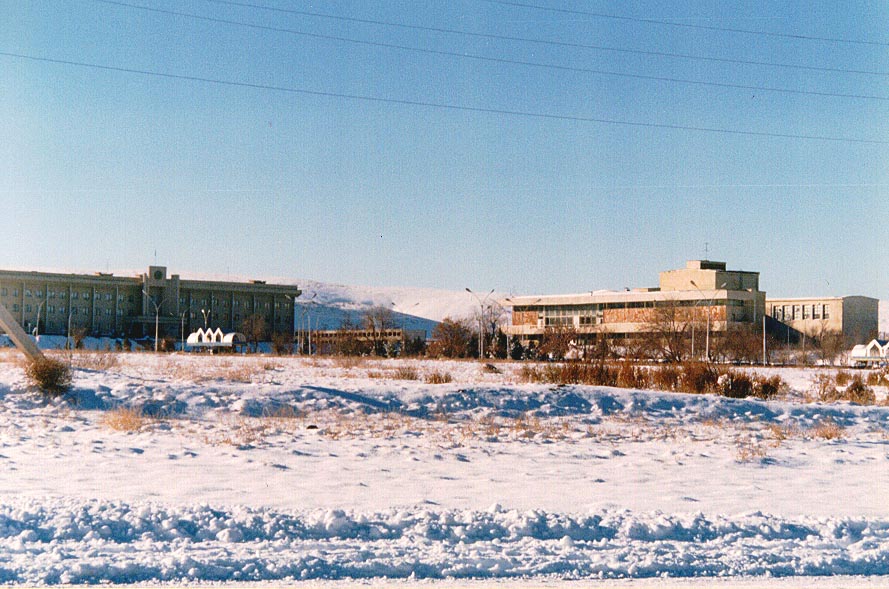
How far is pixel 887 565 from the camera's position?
29.9 ft

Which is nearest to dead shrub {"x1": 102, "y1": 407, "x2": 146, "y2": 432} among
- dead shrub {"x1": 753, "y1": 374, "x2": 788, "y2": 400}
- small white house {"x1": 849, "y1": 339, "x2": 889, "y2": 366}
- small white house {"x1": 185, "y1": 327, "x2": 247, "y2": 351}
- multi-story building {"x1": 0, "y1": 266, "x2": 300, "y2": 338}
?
dead shrub {"x1": 753, "y1": 374, "x2": 788, "y2": 400}

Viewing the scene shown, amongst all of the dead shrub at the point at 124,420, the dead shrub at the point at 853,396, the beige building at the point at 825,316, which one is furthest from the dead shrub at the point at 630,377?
the beige building at the point at 825,316

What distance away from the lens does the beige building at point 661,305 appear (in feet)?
384

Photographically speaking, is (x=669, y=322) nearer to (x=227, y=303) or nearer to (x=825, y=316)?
(x=825, y=316)

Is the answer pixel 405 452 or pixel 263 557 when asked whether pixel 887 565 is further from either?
pixel 405 452

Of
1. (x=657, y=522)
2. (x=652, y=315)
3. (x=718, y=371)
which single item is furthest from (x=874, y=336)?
(x=657, y=522)

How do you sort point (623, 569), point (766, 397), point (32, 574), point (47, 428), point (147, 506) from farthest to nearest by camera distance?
1. point (766, 397)
2. point (47, 428)
3. point (147, 506)
4. point (623, 569)
5. point (32, 574)

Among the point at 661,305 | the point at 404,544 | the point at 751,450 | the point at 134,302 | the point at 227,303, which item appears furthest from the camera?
the point at 227,303

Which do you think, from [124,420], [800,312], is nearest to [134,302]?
[800,312]

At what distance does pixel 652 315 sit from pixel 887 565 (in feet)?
363

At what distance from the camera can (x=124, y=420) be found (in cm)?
1784

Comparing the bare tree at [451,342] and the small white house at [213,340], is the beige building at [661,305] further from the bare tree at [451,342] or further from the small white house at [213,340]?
the small white house at [213,340]

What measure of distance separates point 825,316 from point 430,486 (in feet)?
410

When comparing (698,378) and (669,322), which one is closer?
(698,378)
